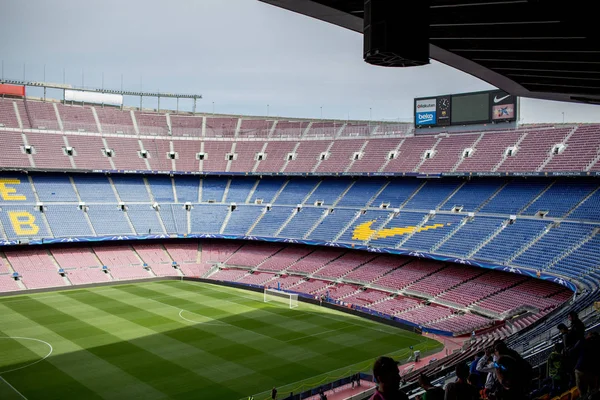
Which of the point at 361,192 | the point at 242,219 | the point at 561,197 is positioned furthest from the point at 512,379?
the point at 242,219

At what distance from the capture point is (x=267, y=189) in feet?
195

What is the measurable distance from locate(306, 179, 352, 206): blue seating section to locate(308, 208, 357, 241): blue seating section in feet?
7.26

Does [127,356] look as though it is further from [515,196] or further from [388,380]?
[515,196]

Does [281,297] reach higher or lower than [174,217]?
lower

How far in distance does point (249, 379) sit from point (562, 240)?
909 inches

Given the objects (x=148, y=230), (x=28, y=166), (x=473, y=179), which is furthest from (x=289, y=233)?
(x=28, y=166)

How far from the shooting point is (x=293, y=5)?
24.3 ft

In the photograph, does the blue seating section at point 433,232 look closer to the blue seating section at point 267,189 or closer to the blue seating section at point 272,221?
the blue seating section at point 272,221

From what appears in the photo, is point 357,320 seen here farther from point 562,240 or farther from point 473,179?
point 473,179

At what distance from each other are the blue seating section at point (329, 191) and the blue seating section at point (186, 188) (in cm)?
1320

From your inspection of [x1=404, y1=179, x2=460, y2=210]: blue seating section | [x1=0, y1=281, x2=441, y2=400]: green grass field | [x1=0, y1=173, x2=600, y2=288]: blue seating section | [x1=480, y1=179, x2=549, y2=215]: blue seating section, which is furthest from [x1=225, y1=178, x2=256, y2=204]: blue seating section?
[x1=480, y1=179, x2=549, y2=215]: blue seating section

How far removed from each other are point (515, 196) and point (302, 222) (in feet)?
64.7

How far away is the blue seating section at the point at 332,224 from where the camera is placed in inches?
1954

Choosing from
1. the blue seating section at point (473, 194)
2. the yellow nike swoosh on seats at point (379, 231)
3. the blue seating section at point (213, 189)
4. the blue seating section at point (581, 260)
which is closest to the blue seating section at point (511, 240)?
the blue seating section at point (581, 260)
